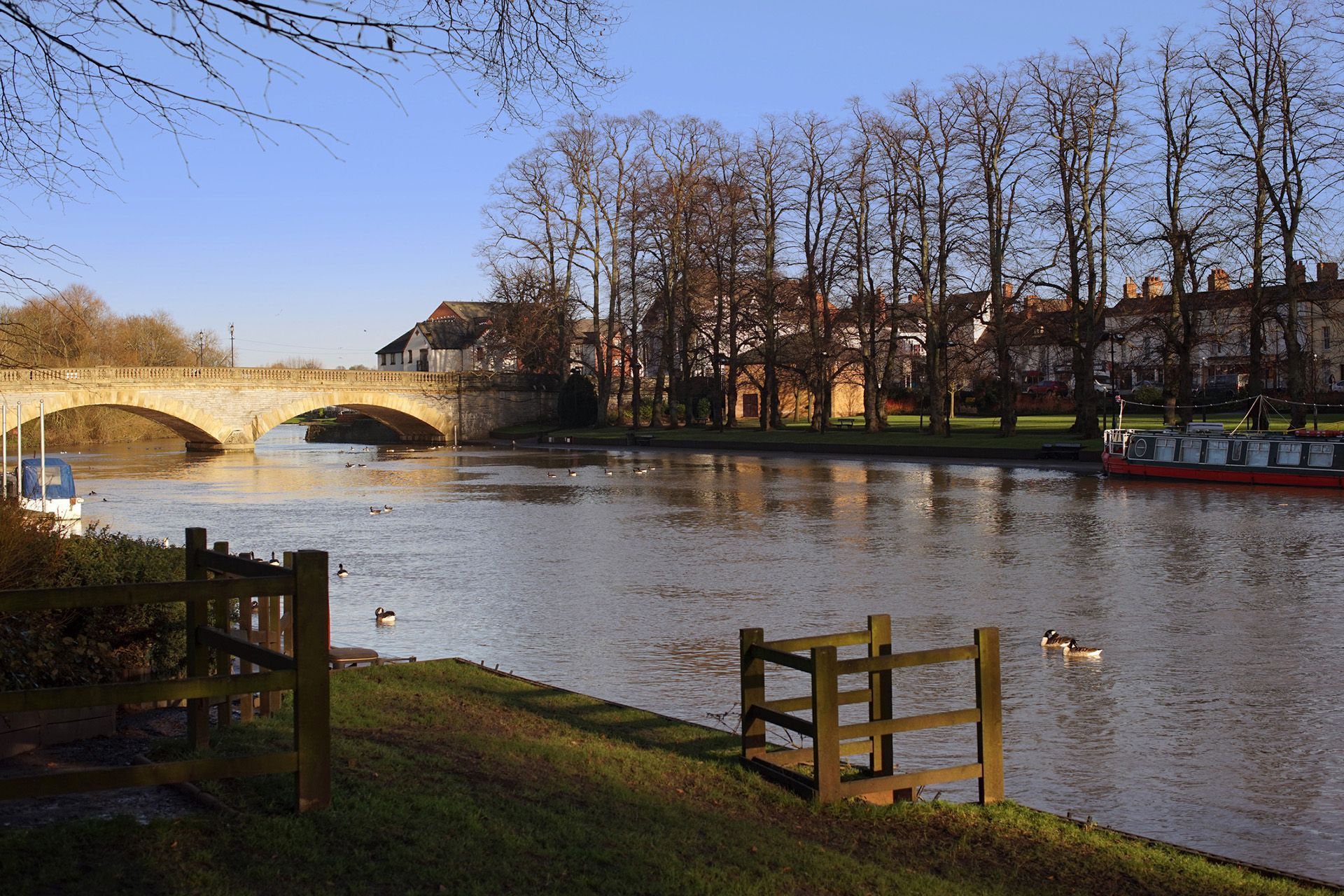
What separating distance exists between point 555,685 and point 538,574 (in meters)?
8.49

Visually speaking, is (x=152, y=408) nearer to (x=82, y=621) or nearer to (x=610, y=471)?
(x=610, y=471)

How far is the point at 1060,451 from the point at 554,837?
45108mm

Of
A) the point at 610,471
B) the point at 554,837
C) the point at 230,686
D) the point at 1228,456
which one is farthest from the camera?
the point at 610,471

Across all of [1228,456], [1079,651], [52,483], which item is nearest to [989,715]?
[1079,651]

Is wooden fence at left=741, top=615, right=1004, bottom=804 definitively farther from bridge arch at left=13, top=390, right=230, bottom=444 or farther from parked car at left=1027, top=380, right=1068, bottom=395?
parked car at left=1027, top=380, right=1068, bottom=395

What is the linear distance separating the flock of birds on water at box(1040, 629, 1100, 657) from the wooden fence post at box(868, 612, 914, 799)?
19.4 ft

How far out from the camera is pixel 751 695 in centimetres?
802

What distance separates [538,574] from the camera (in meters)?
20.0

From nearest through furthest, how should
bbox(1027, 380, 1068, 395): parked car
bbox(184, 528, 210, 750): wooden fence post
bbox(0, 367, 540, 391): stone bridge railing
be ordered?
1. bbox(184, 528, 210, 750): wooden fence post
2. bbox(0, 367, 540, 391): stone bridge railing
3. bbox(1027, 380, 1068, 395): parked car

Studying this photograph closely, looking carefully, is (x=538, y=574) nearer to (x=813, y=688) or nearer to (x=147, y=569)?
(x=147, y=569)

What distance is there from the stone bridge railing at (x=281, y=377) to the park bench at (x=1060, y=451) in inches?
1701

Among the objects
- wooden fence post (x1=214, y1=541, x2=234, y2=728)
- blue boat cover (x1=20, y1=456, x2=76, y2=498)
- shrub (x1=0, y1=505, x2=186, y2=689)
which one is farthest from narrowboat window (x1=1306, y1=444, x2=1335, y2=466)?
wooden fence post (x1=214, y1=541, x2=234, y2=728)

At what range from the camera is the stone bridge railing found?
65875mm

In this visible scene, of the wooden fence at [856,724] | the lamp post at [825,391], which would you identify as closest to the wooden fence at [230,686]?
the wooden fence at [856,724]
